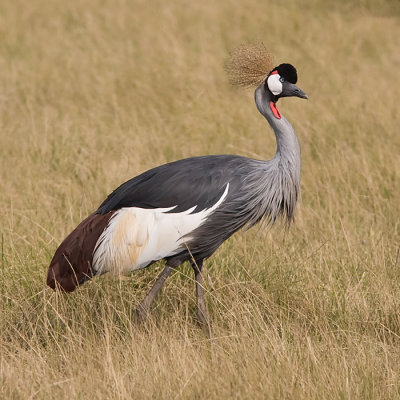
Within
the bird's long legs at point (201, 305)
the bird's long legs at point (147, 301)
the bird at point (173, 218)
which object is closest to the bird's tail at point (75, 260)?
the bird at point (173, 218)

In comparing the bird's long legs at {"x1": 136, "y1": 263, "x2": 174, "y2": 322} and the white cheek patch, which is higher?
the white cheek patch

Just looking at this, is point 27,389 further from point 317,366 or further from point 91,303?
point 317,366

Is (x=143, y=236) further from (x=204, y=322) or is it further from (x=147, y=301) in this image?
(x=204, y=322)

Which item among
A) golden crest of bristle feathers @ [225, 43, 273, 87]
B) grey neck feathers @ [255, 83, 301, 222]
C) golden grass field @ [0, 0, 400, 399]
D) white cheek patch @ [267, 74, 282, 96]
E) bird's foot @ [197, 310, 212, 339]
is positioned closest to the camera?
golden grass field @ [0, 0, 400, 399]

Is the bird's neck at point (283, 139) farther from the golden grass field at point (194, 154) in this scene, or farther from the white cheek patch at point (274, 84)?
the golden grass field at point (194, 154)

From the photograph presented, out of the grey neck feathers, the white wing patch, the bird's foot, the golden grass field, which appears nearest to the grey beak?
the grey neck feathers

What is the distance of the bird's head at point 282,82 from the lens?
11.7 ft

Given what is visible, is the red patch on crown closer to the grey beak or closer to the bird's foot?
the grey beak

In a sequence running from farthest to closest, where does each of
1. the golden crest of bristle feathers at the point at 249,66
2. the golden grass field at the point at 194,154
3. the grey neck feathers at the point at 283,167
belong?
the golden crest of bristle feathers at the point at 249,66
the grey neck feathers at the point at 283,167
the golden grass field at the point at 194,154

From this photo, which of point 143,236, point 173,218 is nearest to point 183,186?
point 173,218

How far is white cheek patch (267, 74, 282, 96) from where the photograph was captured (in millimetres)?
3568

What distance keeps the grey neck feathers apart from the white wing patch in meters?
0.25

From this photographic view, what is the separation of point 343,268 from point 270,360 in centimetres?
89

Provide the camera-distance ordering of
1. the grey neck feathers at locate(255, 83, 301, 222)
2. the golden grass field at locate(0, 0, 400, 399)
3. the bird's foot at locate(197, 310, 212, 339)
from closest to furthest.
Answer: the golden grass field at locate(0, 0, 400, 399) → the bird's foot at locate(197, 310, 212, 339) → the grey neck feathers at locate(255, 83, 301, 222)
